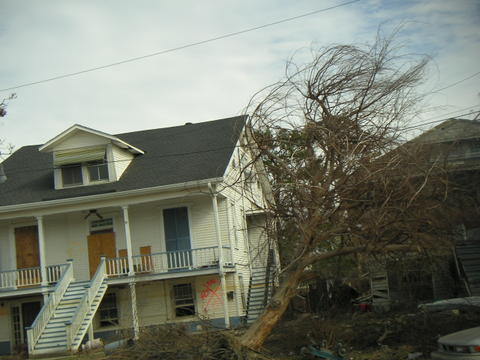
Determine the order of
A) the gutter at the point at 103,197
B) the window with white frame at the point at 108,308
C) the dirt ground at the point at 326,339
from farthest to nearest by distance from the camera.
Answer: the window with white frame at the point at 108,308 < the gutter at the point at 103,197 < the dirt ground at the point at 326,339

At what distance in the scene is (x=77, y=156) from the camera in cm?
2347

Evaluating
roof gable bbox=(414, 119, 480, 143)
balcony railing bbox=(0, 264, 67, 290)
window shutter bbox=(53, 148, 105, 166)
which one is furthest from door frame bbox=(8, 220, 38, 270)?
roof gable bbox=(414, 119, 480, 143)

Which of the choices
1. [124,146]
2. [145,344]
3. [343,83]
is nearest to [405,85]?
[343,83]

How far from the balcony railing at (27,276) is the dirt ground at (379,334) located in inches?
439

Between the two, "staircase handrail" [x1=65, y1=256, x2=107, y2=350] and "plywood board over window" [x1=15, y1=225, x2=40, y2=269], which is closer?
"staircase handrail" [x1=65, y1=256, x2=107, y2=350]

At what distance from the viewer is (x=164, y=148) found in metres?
25.4

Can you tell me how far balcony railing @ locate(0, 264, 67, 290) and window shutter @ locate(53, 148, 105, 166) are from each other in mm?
4137

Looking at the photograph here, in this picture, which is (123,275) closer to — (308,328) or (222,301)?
(222,301)

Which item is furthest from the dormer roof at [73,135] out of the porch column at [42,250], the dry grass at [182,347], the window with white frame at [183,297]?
the dry grass at [182,347]

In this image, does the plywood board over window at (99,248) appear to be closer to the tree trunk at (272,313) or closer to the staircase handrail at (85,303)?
the staircase handrail at (85,303)

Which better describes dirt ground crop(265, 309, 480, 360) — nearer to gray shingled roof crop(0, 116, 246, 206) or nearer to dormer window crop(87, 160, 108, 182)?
gray shingled roof crop(0, 116, 246, 206)

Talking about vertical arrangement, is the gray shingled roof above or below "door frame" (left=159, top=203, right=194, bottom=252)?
above

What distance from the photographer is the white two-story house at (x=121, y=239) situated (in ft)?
70.0

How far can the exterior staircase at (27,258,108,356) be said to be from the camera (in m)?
18.8
